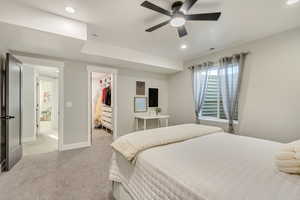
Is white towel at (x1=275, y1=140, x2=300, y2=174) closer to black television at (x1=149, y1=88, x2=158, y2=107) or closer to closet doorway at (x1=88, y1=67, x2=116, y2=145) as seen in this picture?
closet doorway at (x1=88, y1=67, x2=116, y2=145)

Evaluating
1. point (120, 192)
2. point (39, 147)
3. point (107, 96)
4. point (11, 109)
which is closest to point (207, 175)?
point (120, 192)

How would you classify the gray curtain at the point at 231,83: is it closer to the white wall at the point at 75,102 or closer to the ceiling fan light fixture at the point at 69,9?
the ceiling fan light fixture at the point at 69,9

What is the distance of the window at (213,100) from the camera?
3.73 meters

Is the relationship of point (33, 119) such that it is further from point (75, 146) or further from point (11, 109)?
point (11, 109)

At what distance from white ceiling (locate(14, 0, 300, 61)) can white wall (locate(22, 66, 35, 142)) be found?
289 centimetres

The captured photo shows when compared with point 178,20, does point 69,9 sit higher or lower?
higher

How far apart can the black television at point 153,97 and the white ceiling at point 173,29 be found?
5.70 ft

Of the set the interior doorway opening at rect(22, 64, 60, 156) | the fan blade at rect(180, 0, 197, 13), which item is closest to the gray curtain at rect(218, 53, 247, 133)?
the fan blade at rect(180, 0, 197, 13)

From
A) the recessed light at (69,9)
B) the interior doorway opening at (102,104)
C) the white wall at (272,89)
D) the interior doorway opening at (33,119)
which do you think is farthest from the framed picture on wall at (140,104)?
the recessed light at (69,9)

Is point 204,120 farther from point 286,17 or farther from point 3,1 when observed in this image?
point 3,1

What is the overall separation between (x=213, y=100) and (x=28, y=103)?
5522mm

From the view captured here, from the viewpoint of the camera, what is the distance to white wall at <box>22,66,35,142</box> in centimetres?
409

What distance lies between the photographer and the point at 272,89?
2.75 meters

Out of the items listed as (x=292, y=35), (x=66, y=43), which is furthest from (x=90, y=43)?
(x=292, y=35)
